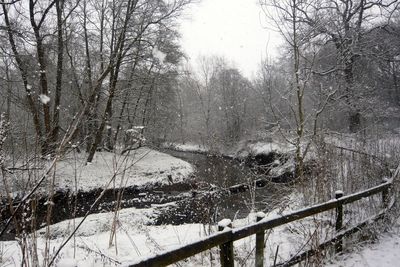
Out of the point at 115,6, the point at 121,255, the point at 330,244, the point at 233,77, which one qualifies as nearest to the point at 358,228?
the point at 330,244

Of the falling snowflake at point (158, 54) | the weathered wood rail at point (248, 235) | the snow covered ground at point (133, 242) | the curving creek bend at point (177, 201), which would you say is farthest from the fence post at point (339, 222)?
the falling snowflake at point (158, 54)

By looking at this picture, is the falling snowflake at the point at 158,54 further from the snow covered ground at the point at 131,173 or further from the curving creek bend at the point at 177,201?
the curving creek bend at the point at 177,201

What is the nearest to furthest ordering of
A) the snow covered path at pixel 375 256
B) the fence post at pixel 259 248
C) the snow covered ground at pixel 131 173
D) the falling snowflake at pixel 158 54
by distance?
the fence post at pixel 259 248, the snow covered path at pixel 375 256, the snow covered ground at pixel 131 173, the falling snowflake at pixel 158 54

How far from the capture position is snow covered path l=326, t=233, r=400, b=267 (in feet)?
15.5

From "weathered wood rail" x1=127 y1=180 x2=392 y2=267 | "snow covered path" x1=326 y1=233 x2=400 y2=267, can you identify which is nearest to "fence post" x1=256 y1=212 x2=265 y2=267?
"weathered wood rail" x1=127 y1=180 x2=392 y2=267

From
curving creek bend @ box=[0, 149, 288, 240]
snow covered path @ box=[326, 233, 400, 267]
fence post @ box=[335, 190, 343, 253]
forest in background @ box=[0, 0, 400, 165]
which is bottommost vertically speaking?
curving creek bend @ box=[0, 149, 288, 240]

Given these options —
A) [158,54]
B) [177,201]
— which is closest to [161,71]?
[158,54]

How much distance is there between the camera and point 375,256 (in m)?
4.99

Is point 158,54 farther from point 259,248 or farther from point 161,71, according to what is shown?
point 259,248

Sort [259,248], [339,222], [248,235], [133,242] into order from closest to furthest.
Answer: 1. [248,235]
2. [259,248]
3. [339,222]
4. [133,242]

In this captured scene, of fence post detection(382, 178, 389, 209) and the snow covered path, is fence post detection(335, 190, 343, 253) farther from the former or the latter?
fence post detection(382, 178, 389, 209)

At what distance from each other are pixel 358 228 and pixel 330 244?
32.2 inches

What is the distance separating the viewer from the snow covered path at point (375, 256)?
4.71 metres

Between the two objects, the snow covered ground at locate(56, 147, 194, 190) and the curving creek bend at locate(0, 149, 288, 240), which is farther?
the snow covered ground at locate(56, 147, 194, 190)
